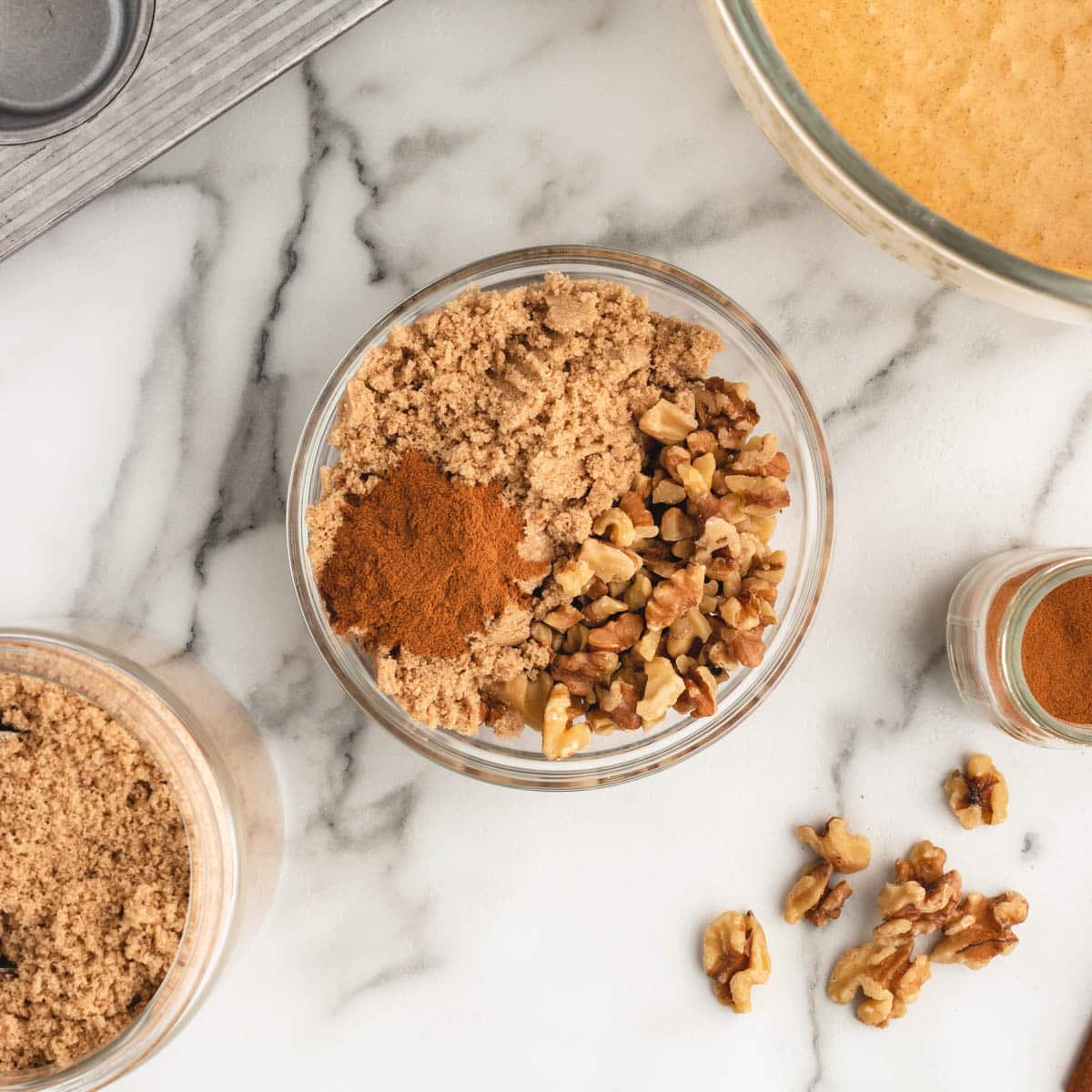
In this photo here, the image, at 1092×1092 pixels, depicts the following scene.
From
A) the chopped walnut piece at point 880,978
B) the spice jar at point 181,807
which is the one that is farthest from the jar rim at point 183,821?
→ the chopped walnut piece at point 880,978

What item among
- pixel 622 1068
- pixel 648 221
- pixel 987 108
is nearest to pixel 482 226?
pixel 648 221

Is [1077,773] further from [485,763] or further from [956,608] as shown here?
[485,763]

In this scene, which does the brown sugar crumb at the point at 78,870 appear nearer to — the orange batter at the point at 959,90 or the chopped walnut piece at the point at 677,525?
the chopped walnut piece at the point at 677,525

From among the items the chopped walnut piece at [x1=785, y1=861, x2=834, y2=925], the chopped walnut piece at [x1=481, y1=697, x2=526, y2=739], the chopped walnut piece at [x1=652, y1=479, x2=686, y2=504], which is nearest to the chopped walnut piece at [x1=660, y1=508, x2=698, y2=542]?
the chopped walnut piece at [x1=652, y1=479, x2=686, y2=504]

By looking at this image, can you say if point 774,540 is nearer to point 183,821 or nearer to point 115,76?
point 183,821

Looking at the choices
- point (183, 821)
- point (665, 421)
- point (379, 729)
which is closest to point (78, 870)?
point (183, 821)

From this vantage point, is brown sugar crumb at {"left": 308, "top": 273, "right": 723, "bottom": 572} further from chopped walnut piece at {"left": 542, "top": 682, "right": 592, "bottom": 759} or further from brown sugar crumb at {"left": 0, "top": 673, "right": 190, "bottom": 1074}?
brown sugar crumb at {"left": 0, "top": 673, "right": 190, "bottom": 1074}
